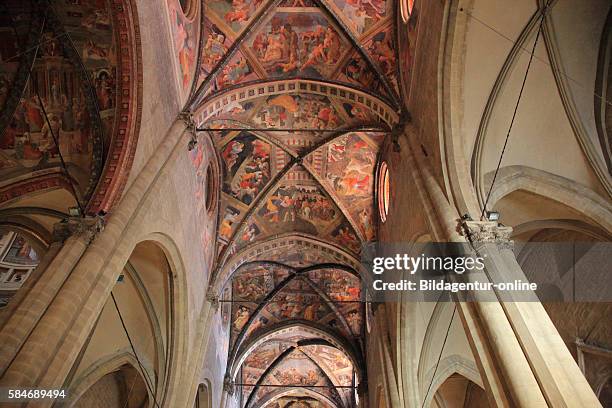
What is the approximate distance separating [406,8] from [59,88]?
764 cm

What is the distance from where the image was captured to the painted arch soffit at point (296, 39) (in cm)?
1107

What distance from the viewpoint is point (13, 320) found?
4828 mm

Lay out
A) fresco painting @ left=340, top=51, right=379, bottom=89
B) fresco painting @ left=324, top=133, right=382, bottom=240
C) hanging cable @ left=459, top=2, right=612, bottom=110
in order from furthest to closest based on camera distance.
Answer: fresco painting @ left=324, top=133, right=382, bottom=240 < fresco painting @ left=340, top=51, right=379, bottom=89 < hanging cable @ left=459, top=2, right=612, bottom=110

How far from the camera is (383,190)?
13797 mm

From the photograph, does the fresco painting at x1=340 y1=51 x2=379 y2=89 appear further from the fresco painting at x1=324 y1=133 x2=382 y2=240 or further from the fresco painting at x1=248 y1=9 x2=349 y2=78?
the fresco painting at x1=324 y1=133 x2=382 y2=240

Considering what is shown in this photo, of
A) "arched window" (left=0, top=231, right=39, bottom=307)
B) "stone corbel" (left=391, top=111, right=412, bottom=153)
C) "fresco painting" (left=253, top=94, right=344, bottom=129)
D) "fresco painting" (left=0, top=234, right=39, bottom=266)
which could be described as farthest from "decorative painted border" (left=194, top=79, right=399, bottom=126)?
"fresco painting" (left=0, top=234, right=39, bottom=266)

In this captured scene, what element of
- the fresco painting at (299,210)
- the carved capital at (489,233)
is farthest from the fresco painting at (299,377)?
the carved capital at (489,233)

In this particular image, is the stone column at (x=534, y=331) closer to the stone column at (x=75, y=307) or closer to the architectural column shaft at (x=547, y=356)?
the architectural column shaft at (x=547, y=356)

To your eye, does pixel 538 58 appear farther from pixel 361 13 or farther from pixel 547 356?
pixel 547 356

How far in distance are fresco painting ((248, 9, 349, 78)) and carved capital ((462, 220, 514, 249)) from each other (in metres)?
6.83

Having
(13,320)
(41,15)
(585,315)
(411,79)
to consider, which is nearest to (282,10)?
(411,79)

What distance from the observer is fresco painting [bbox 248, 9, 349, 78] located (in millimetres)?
11492

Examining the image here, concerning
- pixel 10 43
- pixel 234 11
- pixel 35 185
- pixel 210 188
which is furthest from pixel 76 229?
pixel 210 188

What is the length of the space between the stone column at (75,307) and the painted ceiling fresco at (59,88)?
921 millimetres
